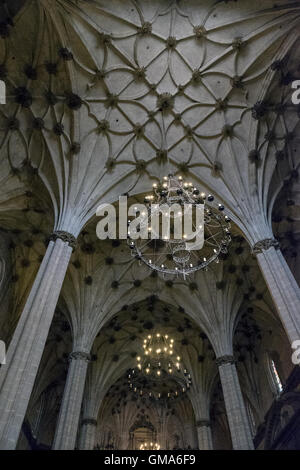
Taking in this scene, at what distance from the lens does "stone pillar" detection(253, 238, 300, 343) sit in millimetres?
9969

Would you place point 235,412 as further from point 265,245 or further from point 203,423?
point 265,245

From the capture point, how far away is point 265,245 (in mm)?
12078

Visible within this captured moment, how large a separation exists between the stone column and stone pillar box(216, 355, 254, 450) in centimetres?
849

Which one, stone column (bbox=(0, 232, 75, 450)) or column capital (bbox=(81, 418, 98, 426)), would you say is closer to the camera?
Answer: stone column (bbox=(0, 232, 75, 450))

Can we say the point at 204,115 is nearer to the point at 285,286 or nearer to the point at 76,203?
the point at 76,203

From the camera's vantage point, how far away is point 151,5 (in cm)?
1446

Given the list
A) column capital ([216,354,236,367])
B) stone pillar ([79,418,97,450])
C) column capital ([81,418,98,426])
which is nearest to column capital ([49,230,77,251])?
column capital ([216,354,236,367])

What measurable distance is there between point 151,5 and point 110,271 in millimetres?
12811

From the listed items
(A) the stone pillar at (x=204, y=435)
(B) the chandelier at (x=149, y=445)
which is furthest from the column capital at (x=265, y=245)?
(B) the chandelier at (x=149, y=445)

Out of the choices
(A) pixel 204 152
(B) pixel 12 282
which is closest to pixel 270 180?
(A) pixel 204 152

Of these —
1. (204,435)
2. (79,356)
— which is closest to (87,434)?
(79,356)

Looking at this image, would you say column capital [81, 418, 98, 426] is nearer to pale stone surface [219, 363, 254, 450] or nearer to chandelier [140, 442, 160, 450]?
chandelier [140, 442, 160, 450]

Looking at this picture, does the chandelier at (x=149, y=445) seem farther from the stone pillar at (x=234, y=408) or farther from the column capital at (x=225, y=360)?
the stone pillar at (x=234, y=408)

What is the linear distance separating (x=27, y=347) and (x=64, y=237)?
14.1 feet
